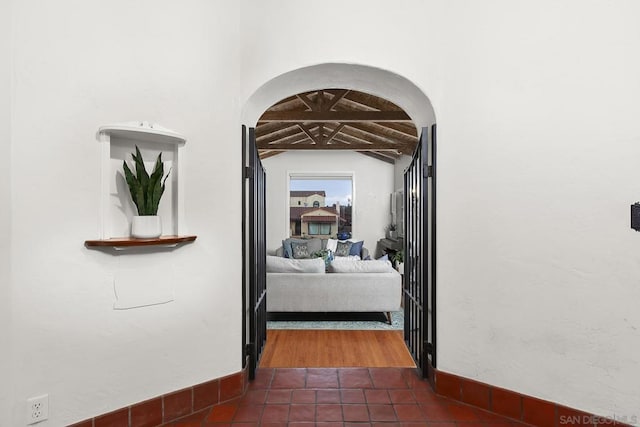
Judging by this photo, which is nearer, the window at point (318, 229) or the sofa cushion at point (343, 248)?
the sofa cushion at point (343, 248)

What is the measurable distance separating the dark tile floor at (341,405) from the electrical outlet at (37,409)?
1.84ft

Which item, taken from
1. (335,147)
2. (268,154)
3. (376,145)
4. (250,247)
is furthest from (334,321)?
(268,154)

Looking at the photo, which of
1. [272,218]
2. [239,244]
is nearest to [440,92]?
[239,244]

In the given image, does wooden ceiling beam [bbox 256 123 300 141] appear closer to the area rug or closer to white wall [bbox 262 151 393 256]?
white wall [bbox 262 151 393 256]

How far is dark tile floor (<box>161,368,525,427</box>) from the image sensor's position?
179 cm

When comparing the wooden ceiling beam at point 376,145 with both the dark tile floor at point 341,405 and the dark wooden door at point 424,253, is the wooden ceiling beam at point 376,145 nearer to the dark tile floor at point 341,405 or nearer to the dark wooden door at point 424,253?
the dark wooden door at point 424,253

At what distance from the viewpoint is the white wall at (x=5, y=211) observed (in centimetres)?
139

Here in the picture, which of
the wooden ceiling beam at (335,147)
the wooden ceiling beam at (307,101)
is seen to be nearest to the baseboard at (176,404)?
the wooden ceiling beam at (307,101)

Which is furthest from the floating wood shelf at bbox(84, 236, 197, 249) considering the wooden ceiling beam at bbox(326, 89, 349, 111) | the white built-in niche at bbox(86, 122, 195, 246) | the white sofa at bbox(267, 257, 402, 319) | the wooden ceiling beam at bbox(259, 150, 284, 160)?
the wooden ceiling beam at bbox(259, 150, 284, 160)

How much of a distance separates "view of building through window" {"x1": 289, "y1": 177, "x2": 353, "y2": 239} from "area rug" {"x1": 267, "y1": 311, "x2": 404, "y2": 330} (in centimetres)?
367

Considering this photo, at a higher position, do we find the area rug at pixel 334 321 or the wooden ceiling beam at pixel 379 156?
the wooden ceiling beam at pixel 379 156

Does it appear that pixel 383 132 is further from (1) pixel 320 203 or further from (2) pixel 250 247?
(2) pixel 250 247

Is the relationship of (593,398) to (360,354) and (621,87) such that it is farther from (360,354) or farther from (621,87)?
(360,354)

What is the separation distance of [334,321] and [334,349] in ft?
3.24
